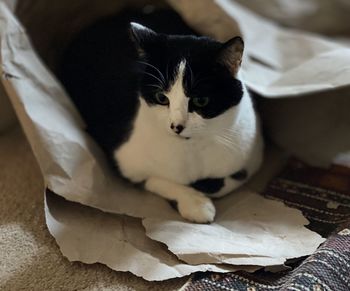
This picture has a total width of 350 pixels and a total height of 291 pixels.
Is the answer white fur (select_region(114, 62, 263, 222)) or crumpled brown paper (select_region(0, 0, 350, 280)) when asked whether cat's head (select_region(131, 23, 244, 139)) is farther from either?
crumpled brown paper (select_region(0, 0, 350, 280))

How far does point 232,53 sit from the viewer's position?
1022 millimetres

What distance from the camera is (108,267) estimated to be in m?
1.09

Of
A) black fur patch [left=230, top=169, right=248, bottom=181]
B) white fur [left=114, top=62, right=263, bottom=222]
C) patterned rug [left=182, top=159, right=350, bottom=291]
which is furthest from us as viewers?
black fur patch [left=230, top=169, right=248, bottom=181]

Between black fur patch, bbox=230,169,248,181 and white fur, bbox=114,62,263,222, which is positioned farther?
black fur patch, bbox=230,169,248,181

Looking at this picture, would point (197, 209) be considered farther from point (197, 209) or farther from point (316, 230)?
point (316, 230)

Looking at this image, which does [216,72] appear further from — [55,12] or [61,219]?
[55,12]

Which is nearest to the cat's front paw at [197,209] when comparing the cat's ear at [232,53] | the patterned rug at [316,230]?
the patterned rug at [316,230]

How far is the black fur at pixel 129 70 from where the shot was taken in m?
1.05

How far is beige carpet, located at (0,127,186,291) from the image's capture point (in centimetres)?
106

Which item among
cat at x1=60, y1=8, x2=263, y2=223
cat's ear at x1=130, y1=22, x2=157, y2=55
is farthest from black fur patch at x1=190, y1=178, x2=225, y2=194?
cat's ear at x1=130, y1=22, x2=157, y2=55

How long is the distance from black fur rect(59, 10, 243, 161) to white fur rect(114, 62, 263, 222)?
40 millimetres

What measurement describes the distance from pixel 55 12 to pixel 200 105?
1.92 ft

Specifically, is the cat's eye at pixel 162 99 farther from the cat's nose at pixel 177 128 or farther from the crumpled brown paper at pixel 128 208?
the crumpled brown paper at pixel 128 208

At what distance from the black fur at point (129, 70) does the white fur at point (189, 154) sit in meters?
0.04
